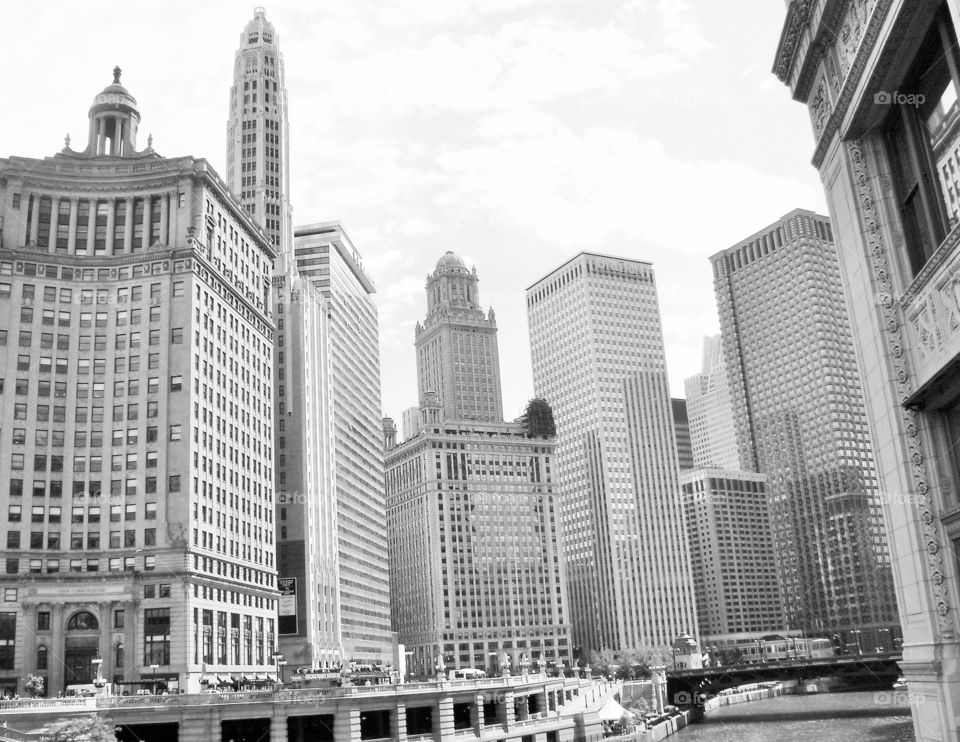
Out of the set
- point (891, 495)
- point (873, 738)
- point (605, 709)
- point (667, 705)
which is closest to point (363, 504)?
point (667, 705)

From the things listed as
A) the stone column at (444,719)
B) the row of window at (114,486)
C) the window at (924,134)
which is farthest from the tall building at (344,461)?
the window at (924,134)

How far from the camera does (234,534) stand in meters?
118

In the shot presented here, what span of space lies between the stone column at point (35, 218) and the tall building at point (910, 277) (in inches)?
3786

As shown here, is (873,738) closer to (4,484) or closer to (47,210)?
(4,484)

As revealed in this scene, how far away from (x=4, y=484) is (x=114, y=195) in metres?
35.8

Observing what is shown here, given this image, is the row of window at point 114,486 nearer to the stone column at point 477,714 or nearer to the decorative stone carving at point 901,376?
the stone column at point 477,714

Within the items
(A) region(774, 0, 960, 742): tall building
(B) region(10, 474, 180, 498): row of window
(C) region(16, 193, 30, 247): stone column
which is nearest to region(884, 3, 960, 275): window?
(A) region(774, 0, 960, 742): tall building

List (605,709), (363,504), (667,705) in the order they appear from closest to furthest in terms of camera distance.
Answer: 1. (605,709)
2. (667,705)
3. (363,504)

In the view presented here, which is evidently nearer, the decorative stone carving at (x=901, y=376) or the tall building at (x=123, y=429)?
the decorative stone carving at (x=901, y=376)

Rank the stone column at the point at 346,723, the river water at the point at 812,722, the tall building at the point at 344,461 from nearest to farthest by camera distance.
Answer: the stone column at the point at 346,723 < the river water at the point at 812,722 < the tall building at the point at 344,461

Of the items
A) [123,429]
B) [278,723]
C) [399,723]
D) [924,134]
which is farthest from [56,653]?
[924,134]

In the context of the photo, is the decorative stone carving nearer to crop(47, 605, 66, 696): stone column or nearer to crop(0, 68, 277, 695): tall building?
crop(0, 68, 277, 695): tall building

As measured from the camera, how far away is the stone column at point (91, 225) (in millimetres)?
114625

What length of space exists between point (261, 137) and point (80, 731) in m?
126
